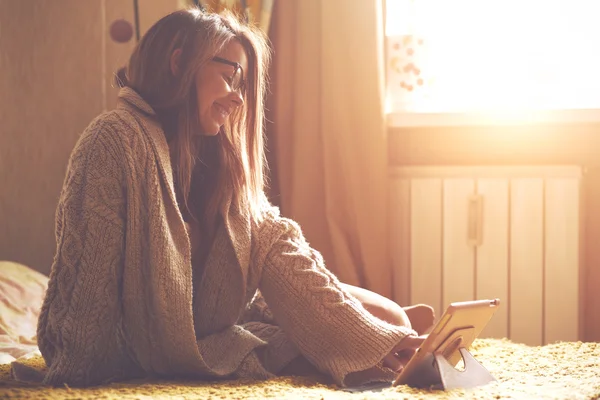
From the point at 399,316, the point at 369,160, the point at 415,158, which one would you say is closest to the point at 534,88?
the point at 415,158

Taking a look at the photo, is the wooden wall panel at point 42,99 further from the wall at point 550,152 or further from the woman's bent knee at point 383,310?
the woman's bent knee at point 383,310

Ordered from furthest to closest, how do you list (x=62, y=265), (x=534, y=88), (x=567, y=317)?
1. (x=534, y=88)
2. (x=567, y=317)
3. (x=62, y=265)

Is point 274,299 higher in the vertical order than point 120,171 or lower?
lower

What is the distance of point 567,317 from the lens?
2152 mm

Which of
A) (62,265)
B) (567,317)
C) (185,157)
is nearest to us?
(62,265)

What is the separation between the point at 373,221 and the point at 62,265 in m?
1.17

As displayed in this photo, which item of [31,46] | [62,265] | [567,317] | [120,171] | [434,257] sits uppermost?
[31,46]

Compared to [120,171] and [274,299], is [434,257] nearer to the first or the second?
[274,299]

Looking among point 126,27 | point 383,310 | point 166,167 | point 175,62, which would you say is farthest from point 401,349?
point 126,27

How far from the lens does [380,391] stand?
1207 millimetres

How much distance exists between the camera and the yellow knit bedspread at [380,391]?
1.07m

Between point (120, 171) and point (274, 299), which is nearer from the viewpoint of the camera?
point (120, 171)

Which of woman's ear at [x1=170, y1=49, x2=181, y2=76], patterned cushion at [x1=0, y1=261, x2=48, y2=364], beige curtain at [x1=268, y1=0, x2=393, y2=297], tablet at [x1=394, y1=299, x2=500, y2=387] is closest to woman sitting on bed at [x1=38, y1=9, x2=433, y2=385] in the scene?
woman's ear at [x1=170, y1=49, x2=181, y2=76]

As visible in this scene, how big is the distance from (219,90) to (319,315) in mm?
450
